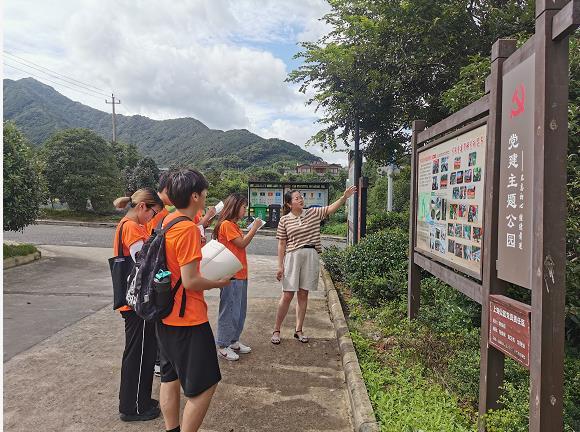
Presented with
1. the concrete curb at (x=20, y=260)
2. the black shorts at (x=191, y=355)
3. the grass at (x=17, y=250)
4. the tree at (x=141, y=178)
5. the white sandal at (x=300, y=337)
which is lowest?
the white sandal at (x=300, y=337)

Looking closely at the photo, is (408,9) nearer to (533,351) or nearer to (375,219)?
(375,219)

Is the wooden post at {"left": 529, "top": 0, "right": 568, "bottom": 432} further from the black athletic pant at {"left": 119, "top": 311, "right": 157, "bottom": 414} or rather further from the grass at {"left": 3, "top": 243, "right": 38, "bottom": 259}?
the grass at {"left": 3, "top": 243, "right": 38, "bottom": 259}

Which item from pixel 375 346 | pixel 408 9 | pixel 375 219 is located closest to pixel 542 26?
pixel 375 346

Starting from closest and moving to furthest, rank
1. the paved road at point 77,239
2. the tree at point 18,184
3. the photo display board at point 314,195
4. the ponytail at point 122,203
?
the ponytail at point 122,203
the tree at point 18,184
the paved road at point 77,239
the photo display board at point 314,195

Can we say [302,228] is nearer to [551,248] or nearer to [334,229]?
[551,248]

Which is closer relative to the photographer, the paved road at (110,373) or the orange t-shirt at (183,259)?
the orange t-shirt at (183,259)

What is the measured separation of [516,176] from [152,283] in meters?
2.02

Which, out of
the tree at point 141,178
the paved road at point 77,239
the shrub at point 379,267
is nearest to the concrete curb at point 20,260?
the paved road at point 77,239

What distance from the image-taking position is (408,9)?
7.01 m

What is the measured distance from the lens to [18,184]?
30.1ft

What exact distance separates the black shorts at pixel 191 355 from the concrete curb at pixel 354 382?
110 centimetres

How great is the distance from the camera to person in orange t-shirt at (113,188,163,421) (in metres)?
3.10

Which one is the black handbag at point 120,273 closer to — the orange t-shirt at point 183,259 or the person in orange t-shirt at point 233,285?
the orange t-shirt at point 183,259

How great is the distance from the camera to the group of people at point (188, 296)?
2.32m
